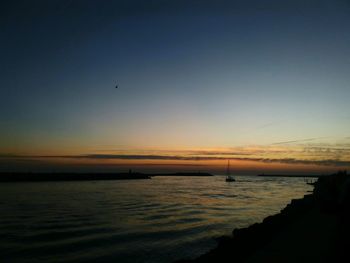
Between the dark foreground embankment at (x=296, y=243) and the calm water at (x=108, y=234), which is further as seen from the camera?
the calm water at (x=108, y=234)

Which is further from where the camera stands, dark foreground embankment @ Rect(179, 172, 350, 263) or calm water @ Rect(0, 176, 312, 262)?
calm water @ Rect(0, 176, 312, 262)

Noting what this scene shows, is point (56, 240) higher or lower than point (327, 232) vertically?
lower

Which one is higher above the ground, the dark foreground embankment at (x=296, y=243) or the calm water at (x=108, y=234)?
the dark foreground embankment at (x=296, y=243)

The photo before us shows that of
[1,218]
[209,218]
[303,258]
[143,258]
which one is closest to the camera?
[303,258]

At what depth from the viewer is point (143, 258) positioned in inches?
510

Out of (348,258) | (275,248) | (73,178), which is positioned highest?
(348,258)

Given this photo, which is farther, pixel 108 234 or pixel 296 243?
pixel 108 234

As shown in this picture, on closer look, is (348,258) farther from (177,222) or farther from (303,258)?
(177,222)

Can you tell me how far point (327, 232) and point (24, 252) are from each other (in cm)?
1294

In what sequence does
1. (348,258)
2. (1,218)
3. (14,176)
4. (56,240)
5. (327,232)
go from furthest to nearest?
(14,176) < (1,218) < (56,240) < (327,232) < (348,258)

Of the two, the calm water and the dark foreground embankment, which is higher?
the dark foreground embankment

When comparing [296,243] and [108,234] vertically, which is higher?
[296,243]

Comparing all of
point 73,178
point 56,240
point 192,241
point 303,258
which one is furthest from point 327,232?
point 73,178

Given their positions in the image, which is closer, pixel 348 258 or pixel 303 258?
pixel 348 258
